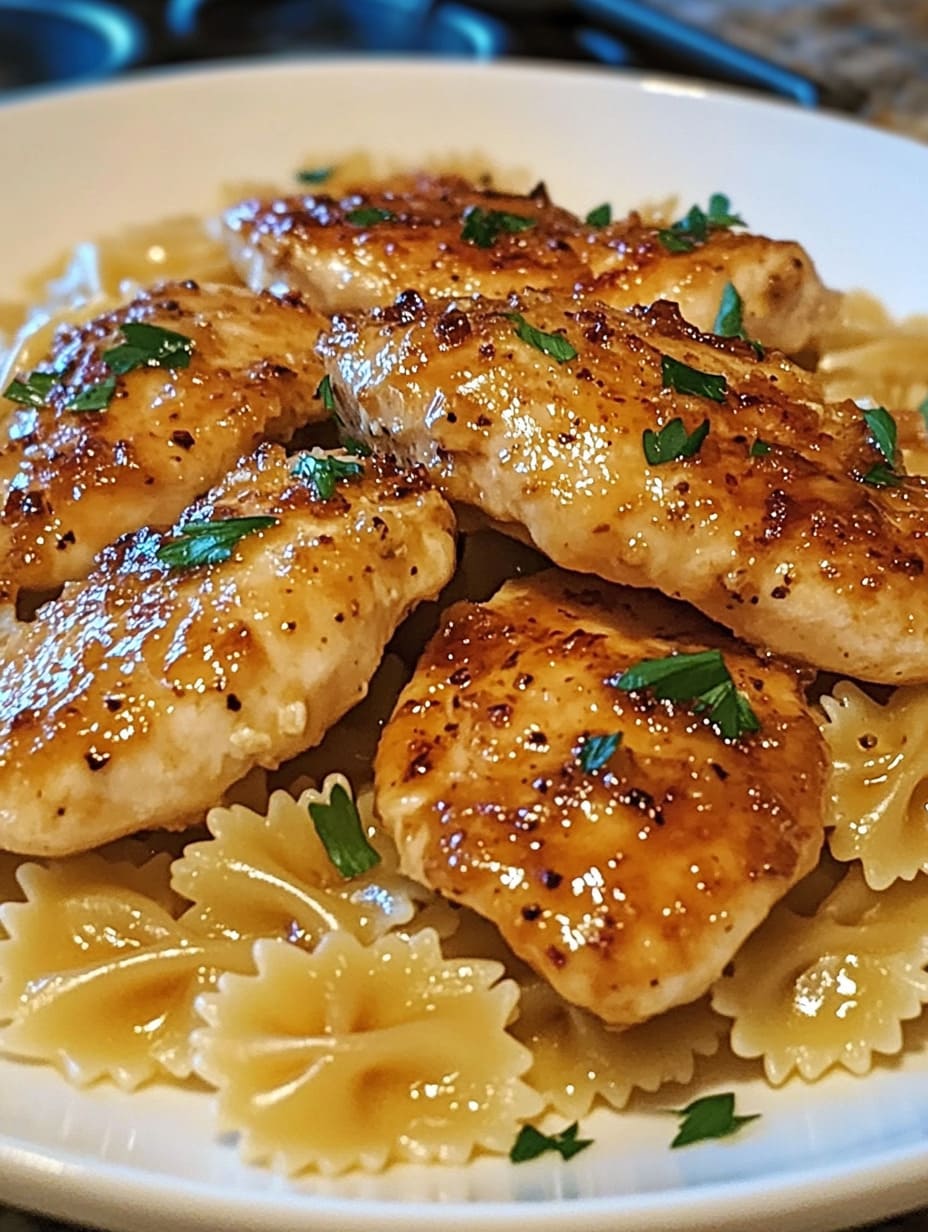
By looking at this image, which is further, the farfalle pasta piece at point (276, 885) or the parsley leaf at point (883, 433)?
the parsley leaf at point (883, 433)

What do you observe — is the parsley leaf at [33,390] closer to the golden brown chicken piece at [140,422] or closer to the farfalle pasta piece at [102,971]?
the golden brown chicken piece at [140,422]

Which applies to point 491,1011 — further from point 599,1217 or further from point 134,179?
point 134,179

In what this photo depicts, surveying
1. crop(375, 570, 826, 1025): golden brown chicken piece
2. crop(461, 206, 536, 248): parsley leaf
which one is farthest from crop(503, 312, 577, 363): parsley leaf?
crop(461, 206, 536, 248): parsley leaf

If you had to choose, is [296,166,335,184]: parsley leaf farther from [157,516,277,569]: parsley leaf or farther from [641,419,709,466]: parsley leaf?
[641,419,709,466]: parsley leaf

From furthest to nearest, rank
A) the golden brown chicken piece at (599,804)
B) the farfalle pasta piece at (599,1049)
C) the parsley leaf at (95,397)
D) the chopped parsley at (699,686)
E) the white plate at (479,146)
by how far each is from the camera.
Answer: the white plate at (479,146)
the parsley leaf at (95,397)
the chopped parsley at (699,686)
the farfalle pasta piece at (599,1049)
the golden brown chicken piece at (599,804)

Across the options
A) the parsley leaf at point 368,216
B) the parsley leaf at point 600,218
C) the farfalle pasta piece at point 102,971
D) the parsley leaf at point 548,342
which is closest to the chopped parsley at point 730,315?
the parsley leaf at point 600,218
